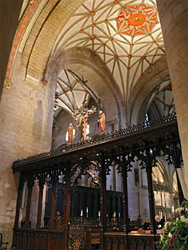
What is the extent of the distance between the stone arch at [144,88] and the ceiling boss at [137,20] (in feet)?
9.14

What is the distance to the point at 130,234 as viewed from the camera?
6156 millimetres

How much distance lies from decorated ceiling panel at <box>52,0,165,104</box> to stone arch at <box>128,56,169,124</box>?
34 cm

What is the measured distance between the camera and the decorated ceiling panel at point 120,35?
13.3 meters

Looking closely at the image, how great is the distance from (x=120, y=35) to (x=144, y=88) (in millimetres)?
4144

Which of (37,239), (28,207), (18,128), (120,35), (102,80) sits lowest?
(37,239)

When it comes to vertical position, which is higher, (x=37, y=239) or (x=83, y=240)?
(x=83, y=240)

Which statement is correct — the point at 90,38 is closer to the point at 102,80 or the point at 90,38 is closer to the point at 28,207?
the point at 102,80

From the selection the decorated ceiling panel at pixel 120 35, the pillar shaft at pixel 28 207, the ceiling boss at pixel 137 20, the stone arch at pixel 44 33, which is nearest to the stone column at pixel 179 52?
the pillar shaft at pixel 28 207

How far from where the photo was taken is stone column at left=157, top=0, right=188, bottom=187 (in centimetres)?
417

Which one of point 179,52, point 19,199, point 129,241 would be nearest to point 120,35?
point 19,199

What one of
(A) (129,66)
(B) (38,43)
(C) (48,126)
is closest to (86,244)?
(C) (48,126)

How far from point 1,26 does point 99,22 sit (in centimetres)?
1329

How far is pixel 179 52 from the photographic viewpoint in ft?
14.6

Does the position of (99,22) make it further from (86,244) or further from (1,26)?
(1,26)
